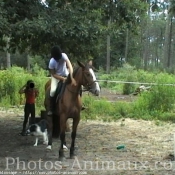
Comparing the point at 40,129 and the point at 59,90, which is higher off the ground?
the point at 59,90

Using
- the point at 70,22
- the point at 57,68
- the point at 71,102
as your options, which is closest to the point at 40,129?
the point at 71,102

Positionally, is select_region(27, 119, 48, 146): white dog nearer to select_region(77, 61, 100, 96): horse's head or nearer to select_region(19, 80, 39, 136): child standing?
select_region(19, 80, 39, 136): child standing

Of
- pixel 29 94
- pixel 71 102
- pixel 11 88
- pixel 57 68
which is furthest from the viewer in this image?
pixel 11 88

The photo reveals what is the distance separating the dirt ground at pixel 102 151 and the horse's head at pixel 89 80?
1.60 m

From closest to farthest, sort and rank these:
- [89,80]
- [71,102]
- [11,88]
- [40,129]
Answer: [89,80], [71,102], [40,129], [11,88]

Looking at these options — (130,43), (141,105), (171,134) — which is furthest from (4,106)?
(130,43)

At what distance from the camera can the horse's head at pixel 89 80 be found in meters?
8.76

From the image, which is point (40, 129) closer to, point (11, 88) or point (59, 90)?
point (59, 90)

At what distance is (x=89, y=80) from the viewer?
8.89 metres

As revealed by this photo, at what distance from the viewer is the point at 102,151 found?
10.1 meters

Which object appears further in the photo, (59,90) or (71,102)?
(59,90)

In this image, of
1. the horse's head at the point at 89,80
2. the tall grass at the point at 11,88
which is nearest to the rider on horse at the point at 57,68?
the horse's head at the point at 89,80

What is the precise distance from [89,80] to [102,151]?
221 cm

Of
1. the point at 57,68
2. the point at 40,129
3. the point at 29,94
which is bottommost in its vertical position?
the point at 40,129
